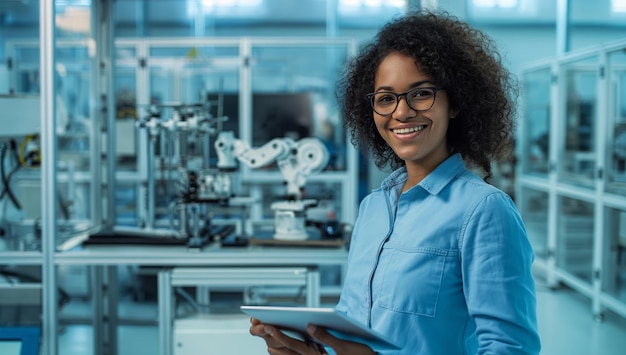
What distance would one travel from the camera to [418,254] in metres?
1.02

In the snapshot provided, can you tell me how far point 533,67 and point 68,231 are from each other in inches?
153

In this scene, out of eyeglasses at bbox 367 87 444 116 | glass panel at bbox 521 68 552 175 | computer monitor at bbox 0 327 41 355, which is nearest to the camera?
eyeglasses at bbox 367 87 444 116

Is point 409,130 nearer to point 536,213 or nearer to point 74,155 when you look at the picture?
point 74,155

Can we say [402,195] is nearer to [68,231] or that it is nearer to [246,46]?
[68,231]

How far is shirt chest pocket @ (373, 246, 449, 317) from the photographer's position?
3.27 feet

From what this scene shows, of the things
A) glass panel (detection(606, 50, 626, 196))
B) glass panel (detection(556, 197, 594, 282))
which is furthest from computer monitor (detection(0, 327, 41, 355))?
glass panel (detection(556, 197, 594, 282))

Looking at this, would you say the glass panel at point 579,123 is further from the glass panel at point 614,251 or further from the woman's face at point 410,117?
the woman's face at point 410,117

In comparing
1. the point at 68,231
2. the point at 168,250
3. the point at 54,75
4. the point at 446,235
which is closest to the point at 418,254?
the point at 446,235

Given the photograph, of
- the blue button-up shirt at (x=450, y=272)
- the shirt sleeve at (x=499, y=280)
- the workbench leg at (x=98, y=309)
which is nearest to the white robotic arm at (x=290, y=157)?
the workbench leg at (x=98, y=309)

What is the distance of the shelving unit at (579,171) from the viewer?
12.2ft

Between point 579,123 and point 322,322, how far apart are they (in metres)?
4.81

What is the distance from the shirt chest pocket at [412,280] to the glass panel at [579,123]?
11.5 ft

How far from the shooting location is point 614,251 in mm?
3814

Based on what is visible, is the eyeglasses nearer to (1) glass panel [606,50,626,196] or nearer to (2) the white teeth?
(2) the white teeth
